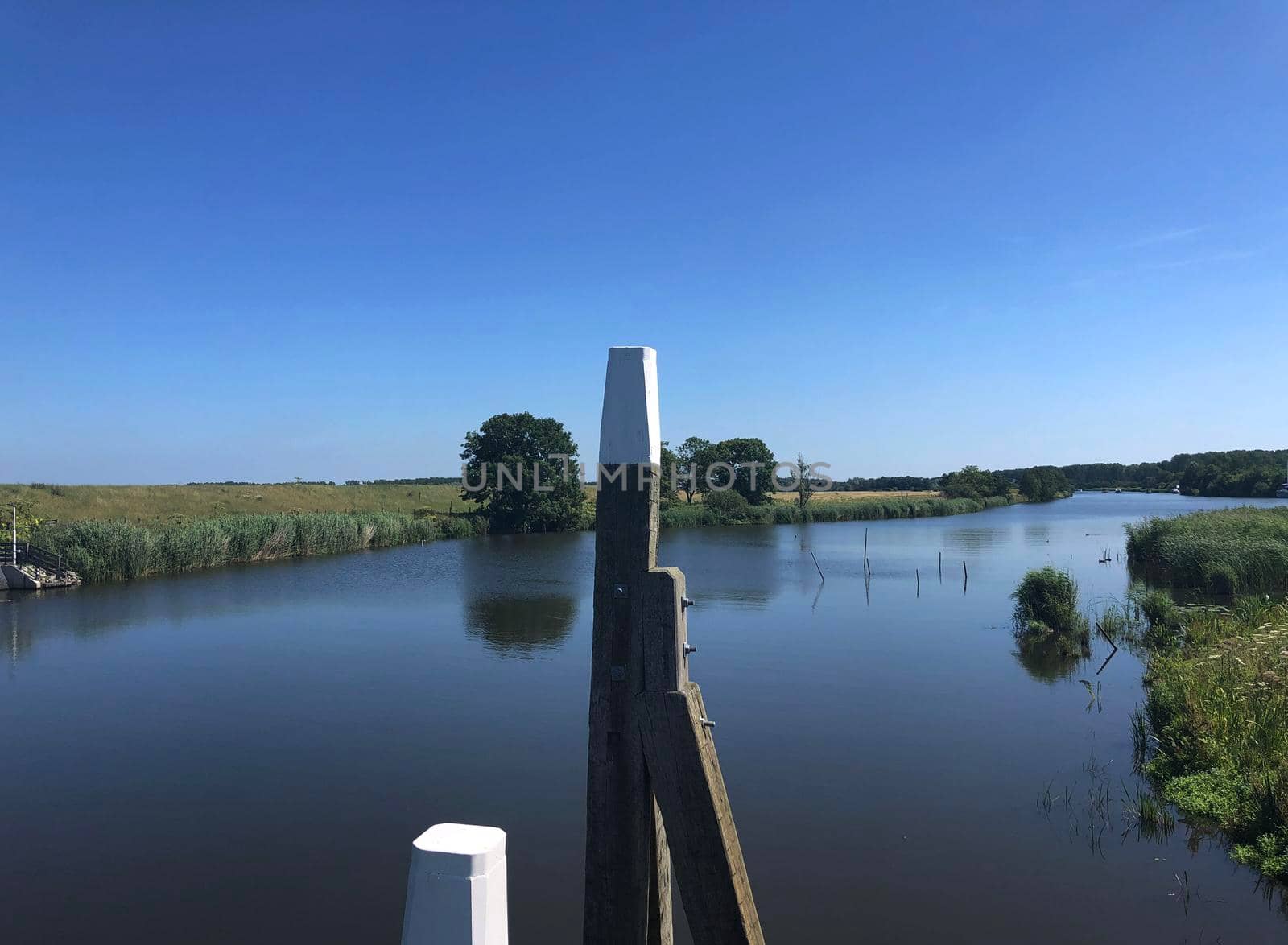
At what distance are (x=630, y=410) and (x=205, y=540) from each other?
91.3 ft

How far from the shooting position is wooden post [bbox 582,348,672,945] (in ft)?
9.58

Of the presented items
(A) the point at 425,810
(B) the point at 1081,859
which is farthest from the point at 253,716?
(B) the point at 1081,859

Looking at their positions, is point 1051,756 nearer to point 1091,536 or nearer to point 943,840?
point 943,840

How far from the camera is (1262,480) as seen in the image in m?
79.8

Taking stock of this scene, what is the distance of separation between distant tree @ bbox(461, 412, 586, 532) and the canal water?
26.4 m

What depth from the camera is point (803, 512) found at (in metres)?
58.6

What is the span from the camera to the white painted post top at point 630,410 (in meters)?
2.90

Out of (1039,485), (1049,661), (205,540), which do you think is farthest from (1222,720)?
(1039,485)

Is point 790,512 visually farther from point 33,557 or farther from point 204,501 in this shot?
point 33,557

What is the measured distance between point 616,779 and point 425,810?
18.0 feet

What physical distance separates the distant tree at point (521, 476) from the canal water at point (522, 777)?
26426 millimetres

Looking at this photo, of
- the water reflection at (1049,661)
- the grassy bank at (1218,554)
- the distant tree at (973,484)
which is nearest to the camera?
the water reflection at (1049,661)

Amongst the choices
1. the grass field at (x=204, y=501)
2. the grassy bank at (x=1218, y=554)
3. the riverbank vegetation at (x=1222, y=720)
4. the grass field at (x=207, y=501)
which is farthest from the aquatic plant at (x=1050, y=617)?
the grass field at (x=204, y=501)

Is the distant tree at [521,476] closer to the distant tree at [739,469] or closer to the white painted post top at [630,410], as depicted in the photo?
the distant tree at [739,469]
